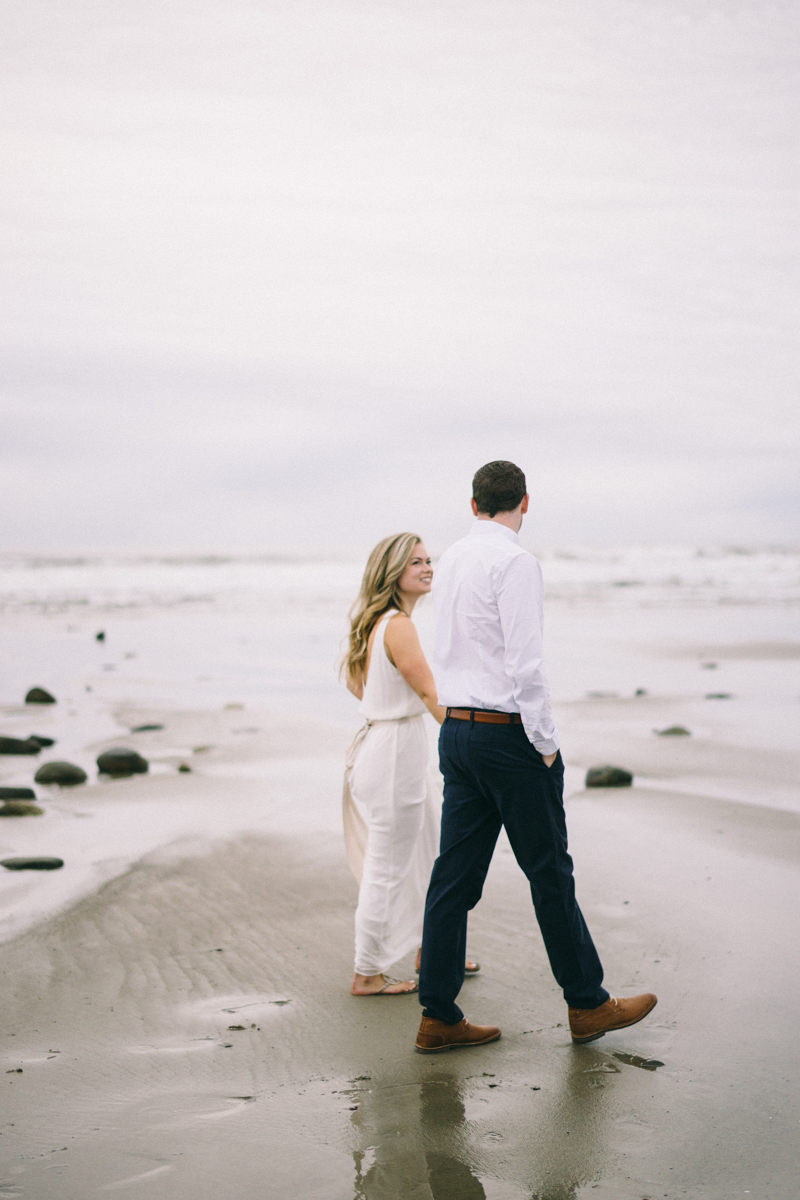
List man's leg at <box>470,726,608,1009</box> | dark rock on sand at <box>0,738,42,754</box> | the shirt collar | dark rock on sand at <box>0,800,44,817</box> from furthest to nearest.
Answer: dark rock on sand at <box>0,738,42,754</box> → dark rock on sand at <box>0,800,44,817</box> → the shirt collar → man's leg at <box>470,726,608,1009</box>

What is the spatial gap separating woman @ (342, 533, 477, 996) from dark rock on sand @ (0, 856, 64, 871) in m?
2.42

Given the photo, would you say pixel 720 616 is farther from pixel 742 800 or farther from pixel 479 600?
pixel 479 600

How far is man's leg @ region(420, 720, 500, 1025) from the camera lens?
3.79 meters

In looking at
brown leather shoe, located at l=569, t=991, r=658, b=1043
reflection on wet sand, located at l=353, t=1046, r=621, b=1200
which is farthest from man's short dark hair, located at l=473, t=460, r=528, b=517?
reflection on wet sand, located at l=353, t=1046, r=621, b=1200

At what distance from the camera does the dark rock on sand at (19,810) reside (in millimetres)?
7098

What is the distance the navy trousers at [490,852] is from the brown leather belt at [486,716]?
0.06 feet

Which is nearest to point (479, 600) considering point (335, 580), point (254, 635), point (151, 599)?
point (254, 635)

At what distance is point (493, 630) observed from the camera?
365 centimetres

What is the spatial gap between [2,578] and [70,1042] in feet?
127

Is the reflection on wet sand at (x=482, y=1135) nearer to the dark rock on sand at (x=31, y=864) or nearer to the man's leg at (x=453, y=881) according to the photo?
the man's leg at (x=453, y=881)

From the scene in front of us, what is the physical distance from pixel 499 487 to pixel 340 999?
7.83ft

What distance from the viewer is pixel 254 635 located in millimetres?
20531

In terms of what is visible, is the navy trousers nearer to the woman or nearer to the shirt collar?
the woman

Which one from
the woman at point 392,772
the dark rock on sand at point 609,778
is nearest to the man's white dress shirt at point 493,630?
the woman at point 392,772
